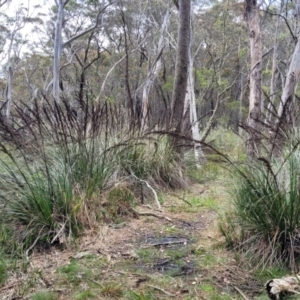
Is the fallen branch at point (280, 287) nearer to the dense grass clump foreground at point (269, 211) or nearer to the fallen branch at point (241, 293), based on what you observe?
the fallen branch at point (241, 293)

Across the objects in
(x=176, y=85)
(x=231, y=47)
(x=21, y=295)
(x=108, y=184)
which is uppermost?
(x=231, y=47)

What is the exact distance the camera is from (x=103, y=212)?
11.4ft

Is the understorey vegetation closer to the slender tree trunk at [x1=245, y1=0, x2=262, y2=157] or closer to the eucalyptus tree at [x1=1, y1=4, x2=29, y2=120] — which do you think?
the slender tree trunk at [x1=245, y1=0, x2=262, y2=157]

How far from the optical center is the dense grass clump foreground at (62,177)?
297 cm

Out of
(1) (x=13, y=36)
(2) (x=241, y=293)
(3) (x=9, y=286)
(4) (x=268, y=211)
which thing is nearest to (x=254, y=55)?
(4) (x=268, y=211)

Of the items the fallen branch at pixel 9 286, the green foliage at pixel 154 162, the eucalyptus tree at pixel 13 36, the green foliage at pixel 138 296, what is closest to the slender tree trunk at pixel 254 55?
the green foliage at pixel 154 162

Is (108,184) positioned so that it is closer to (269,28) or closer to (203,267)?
(203,267)

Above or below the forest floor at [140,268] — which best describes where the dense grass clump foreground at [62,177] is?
above

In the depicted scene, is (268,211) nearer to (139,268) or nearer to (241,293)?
(241,293)

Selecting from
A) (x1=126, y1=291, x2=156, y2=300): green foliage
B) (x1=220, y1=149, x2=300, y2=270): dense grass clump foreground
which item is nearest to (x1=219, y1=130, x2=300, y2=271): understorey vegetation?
(x1=220, y1=149, x2=300, y2=270): dense grass clump foreground

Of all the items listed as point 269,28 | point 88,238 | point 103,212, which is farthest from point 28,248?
point 269,28

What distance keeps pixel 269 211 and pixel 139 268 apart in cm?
90

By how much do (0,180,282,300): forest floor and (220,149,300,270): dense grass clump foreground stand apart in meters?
0.15

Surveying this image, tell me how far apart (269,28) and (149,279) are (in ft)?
71.2
